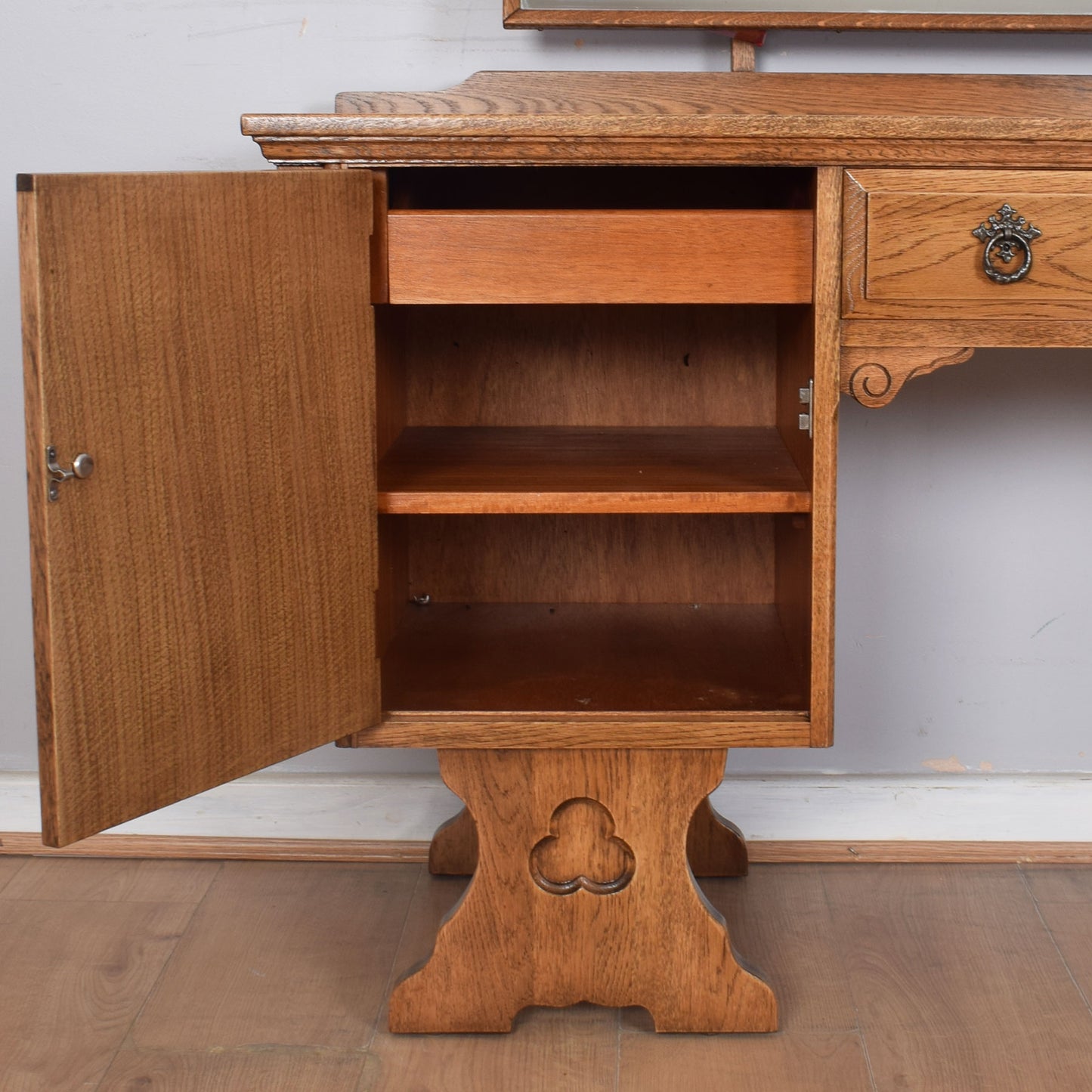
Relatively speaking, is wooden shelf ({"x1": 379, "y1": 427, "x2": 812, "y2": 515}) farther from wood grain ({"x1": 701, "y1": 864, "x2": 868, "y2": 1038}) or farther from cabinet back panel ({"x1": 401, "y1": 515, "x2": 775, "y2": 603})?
wood grain ({"x1": 701, "y1": 864, "x2": 868, "y2": 1038})

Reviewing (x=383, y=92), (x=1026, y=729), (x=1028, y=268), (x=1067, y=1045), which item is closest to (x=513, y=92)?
(x=383, y=92)

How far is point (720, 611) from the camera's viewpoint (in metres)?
1.81

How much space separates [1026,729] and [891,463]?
1.54ft

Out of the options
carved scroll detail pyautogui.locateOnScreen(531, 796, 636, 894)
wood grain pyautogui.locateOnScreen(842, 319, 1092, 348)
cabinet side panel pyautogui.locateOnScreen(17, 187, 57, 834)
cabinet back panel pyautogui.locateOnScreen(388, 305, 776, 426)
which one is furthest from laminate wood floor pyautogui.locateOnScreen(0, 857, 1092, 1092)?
wood grain pyautogui.locateOnScreen(842, 319, 1092, 348)

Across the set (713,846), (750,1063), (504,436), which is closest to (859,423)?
(504,436)

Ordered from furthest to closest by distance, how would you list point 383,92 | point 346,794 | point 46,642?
point 346,794 < point 383,92 < point 46,642

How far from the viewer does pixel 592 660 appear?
1598 millimetres

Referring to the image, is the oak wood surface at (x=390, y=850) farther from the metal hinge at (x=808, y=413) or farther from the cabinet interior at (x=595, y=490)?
the metal hinge at (x=808, y=413)

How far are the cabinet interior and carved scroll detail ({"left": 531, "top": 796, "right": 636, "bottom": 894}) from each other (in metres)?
0.14

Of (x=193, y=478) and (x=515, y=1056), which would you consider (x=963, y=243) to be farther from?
(x=515, y=1056)

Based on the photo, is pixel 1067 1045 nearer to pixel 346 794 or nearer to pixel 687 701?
pixel 687 701

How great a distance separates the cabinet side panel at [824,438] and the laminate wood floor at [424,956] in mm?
416

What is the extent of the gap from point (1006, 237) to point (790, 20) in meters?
0.57

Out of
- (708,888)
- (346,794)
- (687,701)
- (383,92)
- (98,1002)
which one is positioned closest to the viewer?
(687,701)
